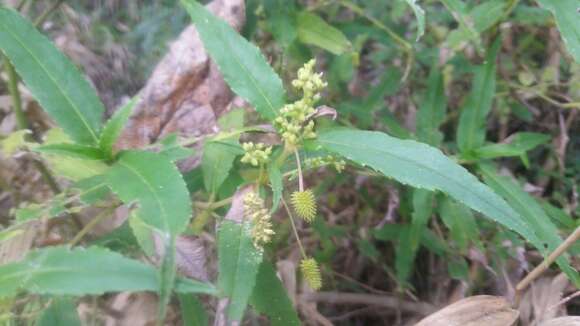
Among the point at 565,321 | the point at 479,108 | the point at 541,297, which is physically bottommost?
the point at 541,297

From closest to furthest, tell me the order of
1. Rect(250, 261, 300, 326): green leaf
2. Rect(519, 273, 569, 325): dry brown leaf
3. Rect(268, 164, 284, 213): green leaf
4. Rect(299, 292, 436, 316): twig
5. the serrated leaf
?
Rect(268, 164, 284, 213): green leaf, Rect(250, 261, 300, 326): green leaf, the serrated leaf, Rect(519, 273, 569, 325): dry brown leaf, Rect(299, 292, 436, 316): twig

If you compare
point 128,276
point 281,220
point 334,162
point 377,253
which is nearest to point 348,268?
point 377,253

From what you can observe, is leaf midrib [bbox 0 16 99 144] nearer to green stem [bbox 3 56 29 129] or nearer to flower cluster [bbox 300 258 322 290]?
flower cluster [bbox 300 258 322 290]

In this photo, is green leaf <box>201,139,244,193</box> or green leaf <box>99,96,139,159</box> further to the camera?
green leaf <box>201,139,244,193</box>

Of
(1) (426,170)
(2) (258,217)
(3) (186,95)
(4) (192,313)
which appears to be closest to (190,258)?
(4) (192,313)

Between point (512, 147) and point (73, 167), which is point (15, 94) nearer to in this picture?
point (73, 167)

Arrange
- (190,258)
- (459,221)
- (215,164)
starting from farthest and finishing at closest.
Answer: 1. (459,221)
2. (215,164)
3. (190,258)

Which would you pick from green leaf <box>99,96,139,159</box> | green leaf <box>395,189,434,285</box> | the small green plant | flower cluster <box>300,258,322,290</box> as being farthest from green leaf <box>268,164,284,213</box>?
green leaf <box>395,189,434,285</box>

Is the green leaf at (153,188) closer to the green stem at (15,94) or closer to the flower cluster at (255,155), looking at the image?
the flower cluster at (255,155)
